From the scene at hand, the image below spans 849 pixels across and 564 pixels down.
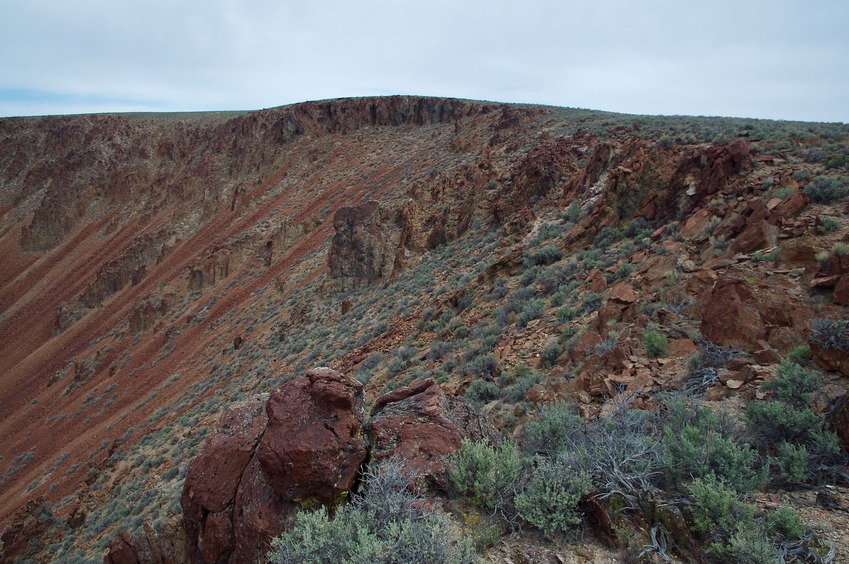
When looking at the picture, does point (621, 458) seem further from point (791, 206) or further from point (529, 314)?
point (791, 206)

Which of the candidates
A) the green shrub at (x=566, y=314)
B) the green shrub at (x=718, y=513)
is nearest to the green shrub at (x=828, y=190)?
the green shrub at (x=566, y=314)

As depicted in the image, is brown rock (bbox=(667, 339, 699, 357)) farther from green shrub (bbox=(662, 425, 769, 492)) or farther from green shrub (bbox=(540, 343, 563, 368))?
green shrub (bbox=(662, 425, 769, 492))

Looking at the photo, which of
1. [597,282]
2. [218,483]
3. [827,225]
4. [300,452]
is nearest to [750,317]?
[827,225]

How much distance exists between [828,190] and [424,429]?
23.3 ft

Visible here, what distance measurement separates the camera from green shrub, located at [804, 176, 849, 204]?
21.9ft

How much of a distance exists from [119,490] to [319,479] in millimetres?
11514

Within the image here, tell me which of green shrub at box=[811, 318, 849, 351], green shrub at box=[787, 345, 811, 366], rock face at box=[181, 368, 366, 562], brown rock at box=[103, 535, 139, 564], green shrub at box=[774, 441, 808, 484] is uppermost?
green shrub at box=[811, 318, 849, 351]

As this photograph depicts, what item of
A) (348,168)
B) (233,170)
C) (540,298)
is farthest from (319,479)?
(233,170)

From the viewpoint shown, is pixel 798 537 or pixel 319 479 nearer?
pixel 798 537

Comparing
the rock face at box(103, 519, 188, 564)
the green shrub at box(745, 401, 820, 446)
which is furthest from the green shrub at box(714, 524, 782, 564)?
the rock face at box(103, 519, 188, 564)

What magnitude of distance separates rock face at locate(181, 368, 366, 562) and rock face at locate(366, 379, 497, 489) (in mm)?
253

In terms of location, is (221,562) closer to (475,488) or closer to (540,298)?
(475,488)

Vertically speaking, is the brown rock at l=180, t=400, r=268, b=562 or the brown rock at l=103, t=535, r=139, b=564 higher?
the brown rock at l=180, t=400, r=268, b=562

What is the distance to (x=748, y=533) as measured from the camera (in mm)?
2828
